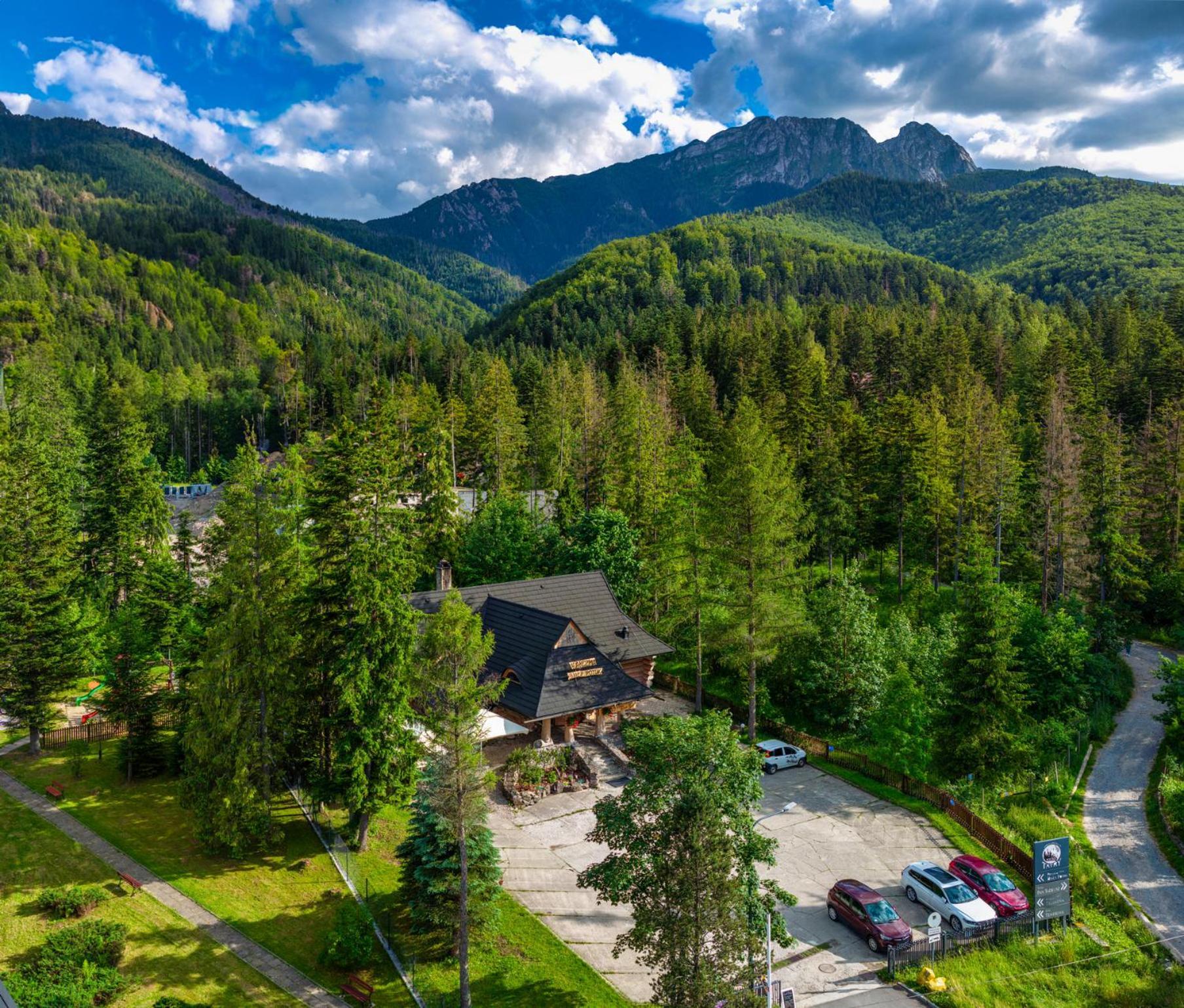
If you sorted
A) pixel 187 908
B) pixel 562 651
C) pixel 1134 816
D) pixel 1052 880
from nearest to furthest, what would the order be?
pixel 187 908 < pixel 1052 880 < pixel 1134 816 < pixel 562 651

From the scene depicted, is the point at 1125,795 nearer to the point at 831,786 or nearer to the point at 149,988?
the point at 831,786

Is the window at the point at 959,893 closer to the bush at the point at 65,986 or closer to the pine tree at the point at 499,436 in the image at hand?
the bush at the point at 65,986

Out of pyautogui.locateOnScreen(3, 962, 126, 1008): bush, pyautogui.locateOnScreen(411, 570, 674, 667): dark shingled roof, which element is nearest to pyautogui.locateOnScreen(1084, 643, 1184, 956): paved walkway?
pyautogui.locateOnScreen(411, 570, 674, 667): dark shingled roof

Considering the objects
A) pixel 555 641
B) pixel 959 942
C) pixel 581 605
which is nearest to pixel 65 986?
pixel 555 641

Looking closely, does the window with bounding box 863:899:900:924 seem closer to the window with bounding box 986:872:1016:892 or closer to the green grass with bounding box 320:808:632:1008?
the window with bounding box 986:872:1016:892

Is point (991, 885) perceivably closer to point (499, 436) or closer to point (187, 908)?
point (187, 908)

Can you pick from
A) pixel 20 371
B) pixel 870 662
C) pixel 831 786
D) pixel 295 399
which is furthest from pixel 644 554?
pixel 20 371
